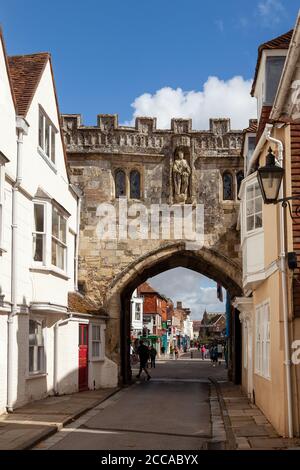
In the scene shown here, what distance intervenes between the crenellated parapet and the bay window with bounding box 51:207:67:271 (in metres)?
7.48

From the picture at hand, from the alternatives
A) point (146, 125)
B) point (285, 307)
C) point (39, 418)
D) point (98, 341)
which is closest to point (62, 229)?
point (39, 418)

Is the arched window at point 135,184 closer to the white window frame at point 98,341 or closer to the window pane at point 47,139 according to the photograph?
the white window frame at point 98,341

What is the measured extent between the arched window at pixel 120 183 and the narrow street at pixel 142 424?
762 centimetres

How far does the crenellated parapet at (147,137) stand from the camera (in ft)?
86.8

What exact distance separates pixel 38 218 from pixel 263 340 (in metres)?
6.39

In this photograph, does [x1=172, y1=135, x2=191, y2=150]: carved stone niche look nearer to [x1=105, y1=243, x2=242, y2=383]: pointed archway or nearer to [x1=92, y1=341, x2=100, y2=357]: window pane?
[x1=105, y1=243, x2=242, y2=383]: pointed archway

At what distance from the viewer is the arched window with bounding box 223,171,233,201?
2680 cm

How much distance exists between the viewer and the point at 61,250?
19.3 m

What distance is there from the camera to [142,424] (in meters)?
14.5

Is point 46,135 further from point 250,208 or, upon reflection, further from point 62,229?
point 250,208

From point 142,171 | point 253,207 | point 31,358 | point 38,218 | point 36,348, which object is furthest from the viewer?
point 142,171

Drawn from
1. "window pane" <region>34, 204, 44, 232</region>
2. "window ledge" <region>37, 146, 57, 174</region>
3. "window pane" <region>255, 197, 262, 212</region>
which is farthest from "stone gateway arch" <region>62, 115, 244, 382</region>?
"window pane" <region>255, 197, 262, 212</region>
